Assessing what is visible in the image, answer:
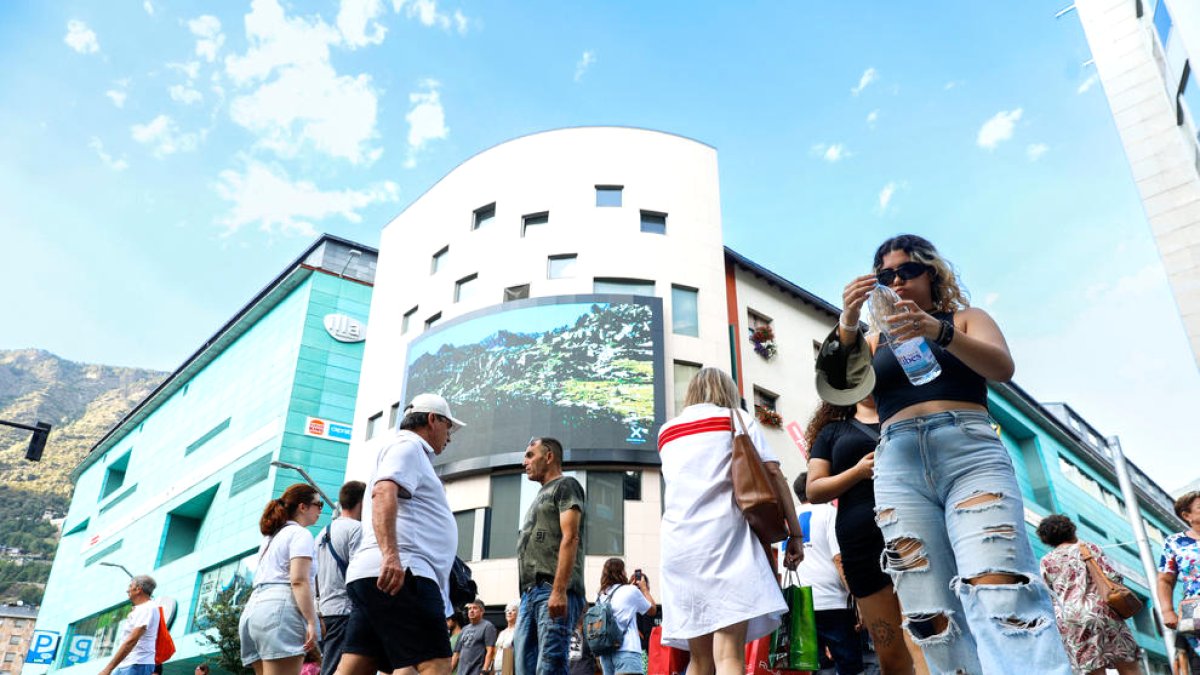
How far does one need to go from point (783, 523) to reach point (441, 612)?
173cm

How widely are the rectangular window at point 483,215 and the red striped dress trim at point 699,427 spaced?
26.2m

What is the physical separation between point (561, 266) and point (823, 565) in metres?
22.3

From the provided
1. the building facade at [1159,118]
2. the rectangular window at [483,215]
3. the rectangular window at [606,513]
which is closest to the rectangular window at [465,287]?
the rectangular window at [483,215]

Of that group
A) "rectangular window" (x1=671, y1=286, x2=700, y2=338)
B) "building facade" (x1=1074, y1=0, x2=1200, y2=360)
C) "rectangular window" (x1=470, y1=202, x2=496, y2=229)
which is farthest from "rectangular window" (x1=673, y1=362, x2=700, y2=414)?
"building facade" (x1=1074, y1=0, x2=1200, y2=360)

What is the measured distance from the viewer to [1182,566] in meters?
4.91

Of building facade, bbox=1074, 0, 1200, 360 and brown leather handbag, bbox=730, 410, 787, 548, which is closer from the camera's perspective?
brown leather handbag, bbox=730, 410, 787, 548

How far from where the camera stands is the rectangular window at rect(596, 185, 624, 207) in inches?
1091

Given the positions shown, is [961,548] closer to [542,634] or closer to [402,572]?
[402,572]

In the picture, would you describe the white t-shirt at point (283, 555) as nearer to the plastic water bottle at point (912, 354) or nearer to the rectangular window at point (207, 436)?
the plastic water bottle at point (912, 354)

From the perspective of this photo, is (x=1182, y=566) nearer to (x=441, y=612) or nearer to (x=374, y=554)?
(x=441, y=612)

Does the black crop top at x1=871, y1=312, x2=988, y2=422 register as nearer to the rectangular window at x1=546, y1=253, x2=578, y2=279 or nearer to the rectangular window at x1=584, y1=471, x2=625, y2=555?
the rectangular window at x1=584, y1=471, x2=625, y2=555

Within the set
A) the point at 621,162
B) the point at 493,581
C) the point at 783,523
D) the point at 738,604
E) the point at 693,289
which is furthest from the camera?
the point at 621,162

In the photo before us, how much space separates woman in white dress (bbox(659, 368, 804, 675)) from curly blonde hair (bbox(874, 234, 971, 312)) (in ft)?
3.52

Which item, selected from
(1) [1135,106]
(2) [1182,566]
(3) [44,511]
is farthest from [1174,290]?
(3) [44,511]
